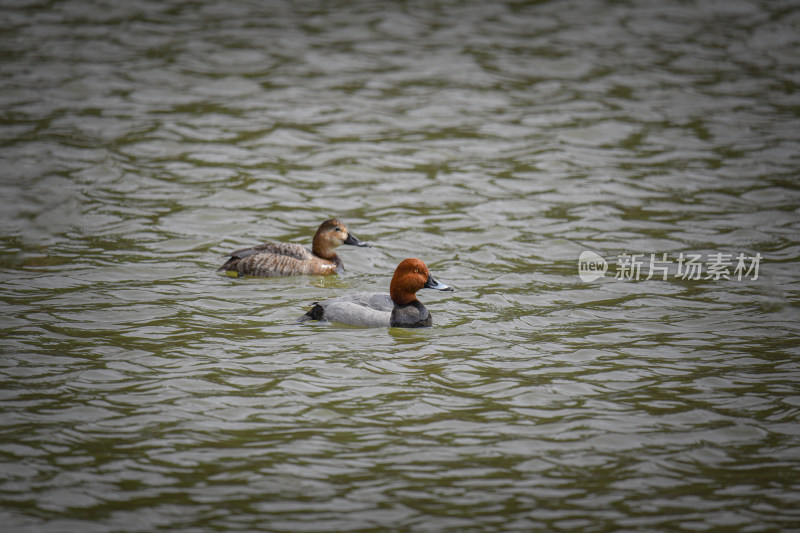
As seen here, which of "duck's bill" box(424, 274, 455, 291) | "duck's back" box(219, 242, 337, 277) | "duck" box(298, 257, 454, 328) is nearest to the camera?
"duck" box(298, 257, 454, 328)

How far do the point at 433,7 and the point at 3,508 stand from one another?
16.2 meters

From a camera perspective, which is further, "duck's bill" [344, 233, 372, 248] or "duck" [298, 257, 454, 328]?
"duck's bill" [344, 233, 372, 248]

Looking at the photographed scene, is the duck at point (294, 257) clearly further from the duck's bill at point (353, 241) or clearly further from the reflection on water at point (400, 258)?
the reflection on water at point (400, 258)

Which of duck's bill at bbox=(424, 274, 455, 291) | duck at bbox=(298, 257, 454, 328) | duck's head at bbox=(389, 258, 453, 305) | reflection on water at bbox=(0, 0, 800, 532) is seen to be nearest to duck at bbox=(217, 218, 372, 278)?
reflection on water at bbox=(0, 0, 800, 532)

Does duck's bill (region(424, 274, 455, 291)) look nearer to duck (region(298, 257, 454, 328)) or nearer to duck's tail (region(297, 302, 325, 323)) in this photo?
duck (region(298, 257, 454, 328))

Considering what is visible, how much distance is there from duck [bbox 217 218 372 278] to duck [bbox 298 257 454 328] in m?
1.41

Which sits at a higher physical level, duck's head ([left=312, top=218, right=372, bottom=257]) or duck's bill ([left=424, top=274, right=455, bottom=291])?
duck's head ([left=312, top=218, right=372, bottom=257])

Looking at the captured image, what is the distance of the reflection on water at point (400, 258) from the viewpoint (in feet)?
19.0

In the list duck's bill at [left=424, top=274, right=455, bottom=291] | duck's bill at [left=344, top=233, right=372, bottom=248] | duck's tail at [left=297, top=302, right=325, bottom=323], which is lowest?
duck's tail at [left=297, top=302, right=325, bottom=323]

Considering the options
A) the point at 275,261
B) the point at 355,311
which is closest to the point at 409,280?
the point at 355,311

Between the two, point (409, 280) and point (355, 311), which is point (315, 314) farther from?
point (409, 280)

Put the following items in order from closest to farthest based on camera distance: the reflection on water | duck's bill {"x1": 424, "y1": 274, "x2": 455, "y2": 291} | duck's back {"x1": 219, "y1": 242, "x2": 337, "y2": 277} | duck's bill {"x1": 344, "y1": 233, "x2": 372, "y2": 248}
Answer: the reflection on water → duck's bill {"x1": 424, "y1": 274, "x2": 455, "y2": 291} → duck's back {"x1": 219, "y1": 242, "x2": 337, "y2": 277} → duck's bill {"x1": 344, "y1": 233, "x2": 372, "y2": 248}

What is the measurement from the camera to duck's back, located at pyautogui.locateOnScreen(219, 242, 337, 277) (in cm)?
971

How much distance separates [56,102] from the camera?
14859mm
